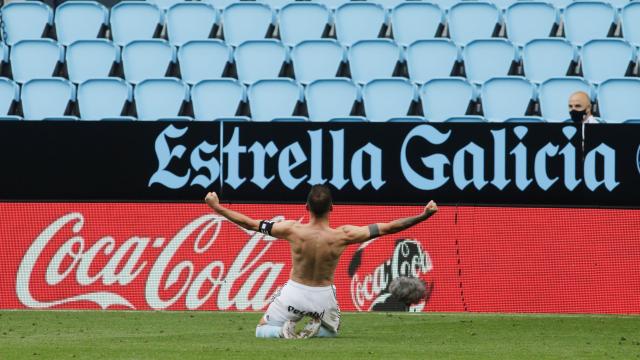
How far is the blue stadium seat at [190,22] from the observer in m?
16.3

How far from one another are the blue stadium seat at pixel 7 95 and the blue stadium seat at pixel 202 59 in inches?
77.2

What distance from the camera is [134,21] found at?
16.5 meters

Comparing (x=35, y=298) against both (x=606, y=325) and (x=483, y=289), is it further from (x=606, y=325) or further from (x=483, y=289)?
(x=606, y=325)

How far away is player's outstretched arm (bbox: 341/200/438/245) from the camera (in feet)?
29.1

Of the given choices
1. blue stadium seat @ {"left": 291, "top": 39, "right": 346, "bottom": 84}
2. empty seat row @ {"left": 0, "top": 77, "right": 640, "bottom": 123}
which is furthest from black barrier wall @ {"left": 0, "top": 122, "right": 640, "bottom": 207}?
blue stadium seat @ {"left": 291, "top": 39, "right": 346, "bottom": 84}

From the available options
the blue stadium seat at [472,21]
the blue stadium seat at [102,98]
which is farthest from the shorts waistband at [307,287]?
the blue stadium seat at [472,21]

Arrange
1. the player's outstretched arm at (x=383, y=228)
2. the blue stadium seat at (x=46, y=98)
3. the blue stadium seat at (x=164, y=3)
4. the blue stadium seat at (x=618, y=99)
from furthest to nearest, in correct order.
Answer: the blue stadium seat at (x=164, y=3) < the blue stadium seat at (x=46, y=98) < the blue stadium seat at (x=618, y=99) < the player's outstretched arm at (x=383, y=228)

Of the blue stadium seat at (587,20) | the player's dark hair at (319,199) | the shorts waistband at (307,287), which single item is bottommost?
the shorts waistband at (307,287)

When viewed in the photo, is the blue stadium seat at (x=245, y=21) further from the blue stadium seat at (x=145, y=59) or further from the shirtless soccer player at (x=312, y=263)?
the shirtless soccer player at (x=312, y=263)

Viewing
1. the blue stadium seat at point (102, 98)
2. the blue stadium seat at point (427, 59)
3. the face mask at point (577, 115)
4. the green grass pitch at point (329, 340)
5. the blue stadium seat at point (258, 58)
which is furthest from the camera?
the blue stadium seat at point (258, 58)

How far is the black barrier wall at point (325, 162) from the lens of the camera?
11.7 m

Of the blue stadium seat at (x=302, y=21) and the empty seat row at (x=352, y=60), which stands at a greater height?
the blue stadium seat at (x=302, y=21)

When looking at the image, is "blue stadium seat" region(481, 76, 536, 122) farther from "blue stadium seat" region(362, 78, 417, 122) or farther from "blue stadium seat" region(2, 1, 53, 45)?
"blue stadium seat" region(2, 1, 53, 45)

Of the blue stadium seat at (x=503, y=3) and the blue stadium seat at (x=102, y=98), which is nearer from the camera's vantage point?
the blue stadium seat at (x=102, y=98)
